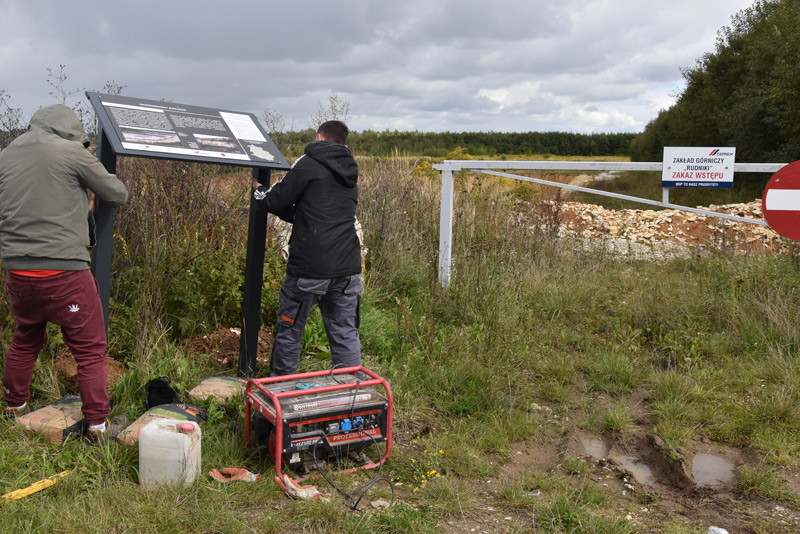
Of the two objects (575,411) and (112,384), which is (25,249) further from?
(575,411)

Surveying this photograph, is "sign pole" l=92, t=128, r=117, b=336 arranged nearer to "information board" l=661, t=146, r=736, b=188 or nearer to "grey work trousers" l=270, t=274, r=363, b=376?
"grey work trousers" l=270, t=274, r=363, b=376

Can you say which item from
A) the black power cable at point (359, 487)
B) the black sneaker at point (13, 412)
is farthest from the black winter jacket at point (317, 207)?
the black sneaker at point (13, 412)

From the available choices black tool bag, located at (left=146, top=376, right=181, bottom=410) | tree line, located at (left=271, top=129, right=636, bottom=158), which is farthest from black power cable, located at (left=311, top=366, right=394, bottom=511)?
tree line, located at (left=271, top=129, right=636, bottom=158)

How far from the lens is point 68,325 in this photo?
3.72m

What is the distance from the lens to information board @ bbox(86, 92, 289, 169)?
414cm

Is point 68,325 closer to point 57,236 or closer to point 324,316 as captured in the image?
point 57,236

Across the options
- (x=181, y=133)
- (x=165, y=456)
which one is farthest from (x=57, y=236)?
(x=165, y=456)

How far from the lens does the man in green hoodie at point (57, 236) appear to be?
359cm

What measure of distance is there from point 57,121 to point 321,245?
5.50 feet

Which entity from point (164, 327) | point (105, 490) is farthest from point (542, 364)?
point (105, 490)

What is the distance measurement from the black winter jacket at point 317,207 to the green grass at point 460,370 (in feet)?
3.35

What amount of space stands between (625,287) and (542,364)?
267cm

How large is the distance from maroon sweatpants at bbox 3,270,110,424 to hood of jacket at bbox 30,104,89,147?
0.77 m

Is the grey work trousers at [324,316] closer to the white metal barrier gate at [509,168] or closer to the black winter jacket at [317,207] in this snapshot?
the black winter jacket at [317,207]
